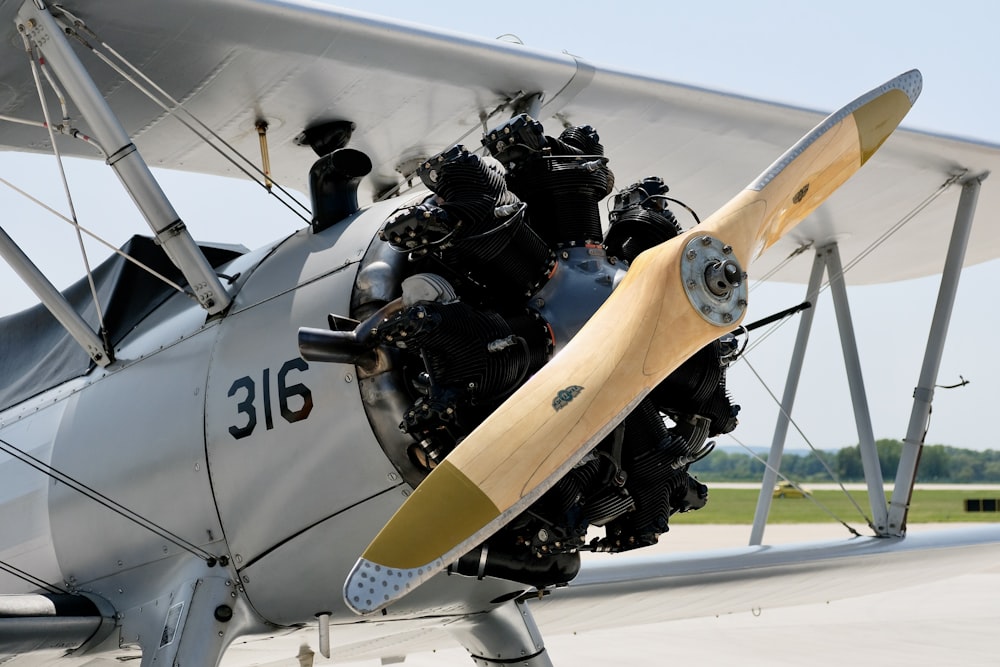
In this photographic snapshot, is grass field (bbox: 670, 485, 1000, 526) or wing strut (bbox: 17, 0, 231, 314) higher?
grass field (bbox: 670, 485, 1000, 526)

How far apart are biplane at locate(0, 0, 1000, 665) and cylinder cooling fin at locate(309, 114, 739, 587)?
0.03 ft

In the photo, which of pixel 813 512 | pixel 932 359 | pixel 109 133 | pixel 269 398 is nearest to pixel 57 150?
pixel 109 133

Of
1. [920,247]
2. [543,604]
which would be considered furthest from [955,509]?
[543,604]

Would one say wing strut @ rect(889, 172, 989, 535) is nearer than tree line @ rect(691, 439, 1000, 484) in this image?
Yes

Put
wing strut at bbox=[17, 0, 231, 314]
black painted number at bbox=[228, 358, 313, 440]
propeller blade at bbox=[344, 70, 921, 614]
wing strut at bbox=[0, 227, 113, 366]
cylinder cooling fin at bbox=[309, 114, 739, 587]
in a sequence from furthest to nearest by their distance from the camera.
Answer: wing strut at bbox=[0, 227, 113, 366] < wing strut at bbox=[17, 0, 231, 314] < black painted number at bbox=[228, 358, 313, 440] < cylinder cooling fin at bbox=[309, 114, 739, 587] < propeller blade at bbox=[344, 70, 921, 614]

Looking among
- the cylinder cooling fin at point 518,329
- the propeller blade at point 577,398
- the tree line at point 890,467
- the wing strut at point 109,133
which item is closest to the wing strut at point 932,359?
the cylinder cooling fin at point 518,329

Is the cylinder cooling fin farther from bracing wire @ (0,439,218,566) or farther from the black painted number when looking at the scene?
bracing wire @ (0,439,218,566)

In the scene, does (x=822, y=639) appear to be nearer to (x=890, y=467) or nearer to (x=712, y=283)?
(x=712, y=283)

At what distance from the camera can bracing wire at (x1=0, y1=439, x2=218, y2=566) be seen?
4105 mm

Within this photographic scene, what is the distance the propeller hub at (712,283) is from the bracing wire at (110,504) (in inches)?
82.1

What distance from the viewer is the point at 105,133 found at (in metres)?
3.95

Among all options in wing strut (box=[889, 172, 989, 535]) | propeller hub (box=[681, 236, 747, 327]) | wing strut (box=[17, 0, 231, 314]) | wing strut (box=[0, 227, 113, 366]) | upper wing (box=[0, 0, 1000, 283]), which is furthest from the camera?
wing strut (box=[889, 172, 989, 535])

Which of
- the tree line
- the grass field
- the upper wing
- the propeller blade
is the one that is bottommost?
the propeller blade

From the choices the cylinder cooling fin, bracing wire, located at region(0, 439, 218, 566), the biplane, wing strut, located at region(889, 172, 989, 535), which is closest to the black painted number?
the biplane
